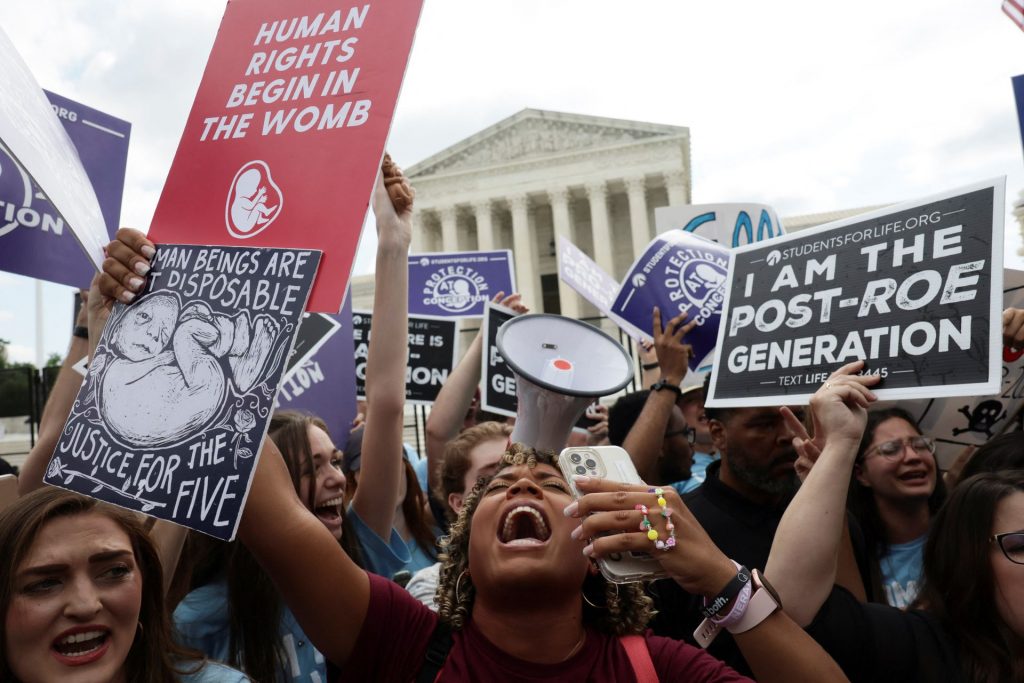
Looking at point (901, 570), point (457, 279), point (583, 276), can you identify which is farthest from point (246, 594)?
point (583, 276)

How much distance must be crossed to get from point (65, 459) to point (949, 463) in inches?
137

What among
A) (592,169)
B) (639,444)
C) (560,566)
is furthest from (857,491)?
(592,169)

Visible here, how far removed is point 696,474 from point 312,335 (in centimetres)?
A: 255

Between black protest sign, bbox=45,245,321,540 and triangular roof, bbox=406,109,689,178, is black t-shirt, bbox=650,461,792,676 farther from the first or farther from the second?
triangular roof, bbox=406,109,689,178

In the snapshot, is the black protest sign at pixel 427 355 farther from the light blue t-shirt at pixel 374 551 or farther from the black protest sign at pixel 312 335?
the light blue t-shirt at pixel 374 551

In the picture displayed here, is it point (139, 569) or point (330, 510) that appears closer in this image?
point (139, 569)

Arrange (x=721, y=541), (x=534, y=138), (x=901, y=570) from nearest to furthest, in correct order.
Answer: (x=721, y=541)
(x=901, y=570)
(x=534, y=138)

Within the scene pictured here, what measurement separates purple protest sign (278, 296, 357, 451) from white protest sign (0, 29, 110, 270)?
241 cm

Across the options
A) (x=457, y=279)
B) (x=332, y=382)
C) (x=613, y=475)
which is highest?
(x=457, y=279)

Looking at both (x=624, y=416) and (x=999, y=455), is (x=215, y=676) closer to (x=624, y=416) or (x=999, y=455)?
(x=999, y=455)

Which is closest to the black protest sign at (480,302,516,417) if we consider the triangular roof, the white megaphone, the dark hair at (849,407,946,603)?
the white megaphone

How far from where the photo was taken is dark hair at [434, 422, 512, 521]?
328 cm

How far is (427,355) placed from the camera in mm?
6059

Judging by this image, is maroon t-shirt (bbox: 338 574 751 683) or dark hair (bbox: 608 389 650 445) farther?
dark hair (bbox: 608 389 650 445)
